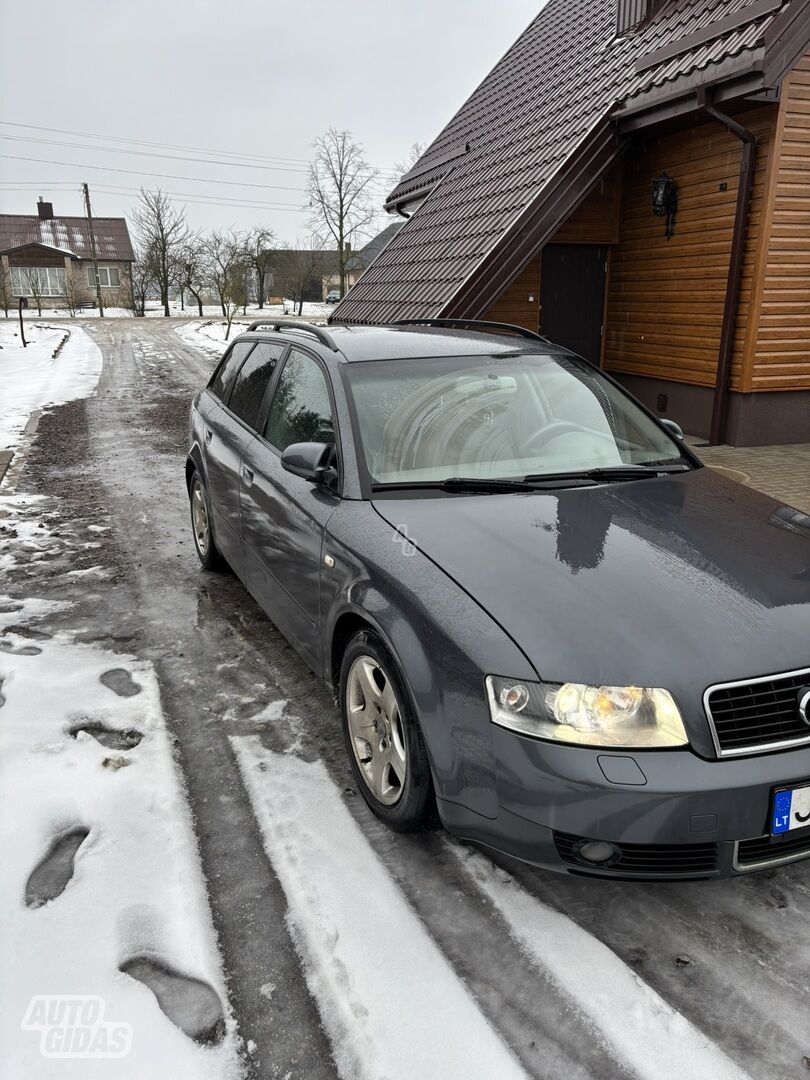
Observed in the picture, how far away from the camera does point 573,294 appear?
12023 mm

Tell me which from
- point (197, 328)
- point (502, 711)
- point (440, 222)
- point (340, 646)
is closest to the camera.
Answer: point (502, 711)

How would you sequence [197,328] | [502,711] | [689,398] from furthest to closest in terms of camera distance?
[197,328], [689,398], [502,711]

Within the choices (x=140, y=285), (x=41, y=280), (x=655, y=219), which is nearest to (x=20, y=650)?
(x=655, y=219)

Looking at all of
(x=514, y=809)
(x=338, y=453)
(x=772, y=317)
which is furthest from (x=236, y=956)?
(x=772, y=317)

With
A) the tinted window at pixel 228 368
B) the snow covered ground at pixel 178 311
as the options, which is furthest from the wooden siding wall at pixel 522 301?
the snow covered ground at pixel 178 311

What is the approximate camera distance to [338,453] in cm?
338

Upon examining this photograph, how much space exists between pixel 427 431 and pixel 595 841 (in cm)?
182

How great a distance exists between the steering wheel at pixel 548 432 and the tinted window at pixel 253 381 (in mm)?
1572

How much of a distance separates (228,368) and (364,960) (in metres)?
3.90

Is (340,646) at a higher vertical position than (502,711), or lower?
lower

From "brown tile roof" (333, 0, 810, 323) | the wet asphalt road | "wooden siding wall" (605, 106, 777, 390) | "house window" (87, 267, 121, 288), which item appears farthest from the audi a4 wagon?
"house window" (87, 267, 121, 288)

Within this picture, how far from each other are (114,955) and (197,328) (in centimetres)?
3733

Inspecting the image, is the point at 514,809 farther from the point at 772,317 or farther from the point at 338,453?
the point at 772,317

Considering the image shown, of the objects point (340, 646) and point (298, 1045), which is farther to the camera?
point (340, 646)
